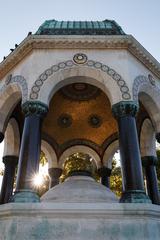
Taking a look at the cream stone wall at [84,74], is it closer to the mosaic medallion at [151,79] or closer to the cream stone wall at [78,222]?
the mosaic medallion at [151,79]

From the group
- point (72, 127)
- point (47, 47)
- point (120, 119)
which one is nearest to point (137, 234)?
point (120, 119)

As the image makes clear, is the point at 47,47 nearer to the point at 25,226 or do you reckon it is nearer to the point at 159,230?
the point at 25,226

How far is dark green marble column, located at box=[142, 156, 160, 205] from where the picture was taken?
32.1ft

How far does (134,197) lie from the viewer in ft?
19.7

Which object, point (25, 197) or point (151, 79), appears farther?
point (151, 79)

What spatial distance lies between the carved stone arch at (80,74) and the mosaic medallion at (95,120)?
4.20 m

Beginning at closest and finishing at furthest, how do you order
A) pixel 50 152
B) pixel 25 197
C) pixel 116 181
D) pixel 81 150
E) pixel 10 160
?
pixel 25 197 → pixel 10 160 → pixel 50 152 → pixel 81 150 → pixel 116 181

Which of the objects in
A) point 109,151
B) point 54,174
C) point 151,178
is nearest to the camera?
point 151,178

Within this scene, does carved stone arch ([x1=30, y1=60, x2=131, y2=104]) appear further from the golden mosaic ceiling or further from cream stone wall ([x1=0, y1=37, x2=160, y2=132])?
the golden mosaic ceiling

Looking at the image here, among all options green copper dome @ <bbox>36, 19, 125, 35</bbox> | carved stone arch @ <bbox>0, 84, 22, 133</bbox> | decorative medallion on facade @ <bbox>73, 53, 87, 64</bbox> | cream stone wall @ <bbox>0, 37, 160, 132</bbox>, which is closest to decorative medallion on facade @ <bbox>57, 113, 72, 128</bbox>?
carved stone arch @ <bbox>0, 84, 22, 133</bbox>

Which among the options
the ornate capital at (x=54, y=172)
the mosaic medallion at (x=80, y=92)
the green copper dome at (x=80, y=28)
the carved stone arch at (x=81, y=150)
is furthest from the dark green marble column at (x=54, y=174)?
the green copper dome at (x=80, y=28)

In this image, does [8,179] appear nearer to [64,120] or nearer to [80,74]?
[64,120]

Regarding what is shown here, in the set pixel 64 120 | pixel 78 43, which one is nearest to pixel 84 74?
pixel 78 43

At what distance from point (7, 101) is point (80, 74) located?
276 centimetres
